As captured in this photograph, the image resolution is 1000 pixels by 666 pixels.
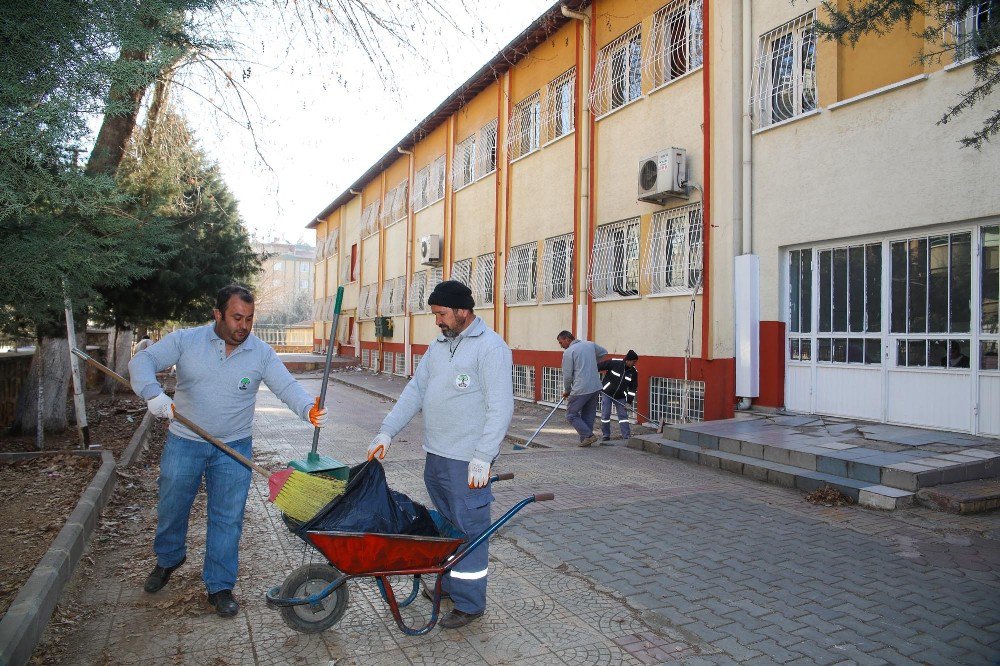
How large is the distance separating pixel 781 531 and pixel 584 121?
402 inches

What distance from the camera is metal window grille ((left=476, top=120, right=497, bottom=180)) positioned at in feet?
61.3

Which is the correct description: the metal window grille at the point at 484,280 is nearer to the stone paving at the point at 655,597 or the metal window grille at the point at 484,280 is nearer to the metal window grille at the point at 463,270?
the metal window grille at the point at 463,270

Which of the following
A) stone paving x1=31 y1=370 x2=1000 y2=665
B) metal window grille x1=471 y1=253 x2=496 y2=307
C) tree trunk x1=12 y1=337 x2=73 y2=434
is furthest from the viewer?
metal window grille x1=471 y1=253 x2=496 y2=307

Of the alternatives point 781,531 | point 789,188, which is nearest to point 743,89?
point 789,188

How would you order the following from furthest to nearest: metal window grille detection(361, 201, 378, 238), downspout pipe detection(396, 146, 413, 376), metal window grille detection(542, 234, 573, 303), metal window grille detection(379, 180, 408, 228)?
metal window grille detection(361, 201, 378, 238) → metal window grille detection(379, 180, 408, 228) → downspout pipe detection(396, 146, 413, 376) → metal window grille detection(542, 234, 573, 303)

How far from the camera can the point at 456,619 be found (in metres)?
3.90

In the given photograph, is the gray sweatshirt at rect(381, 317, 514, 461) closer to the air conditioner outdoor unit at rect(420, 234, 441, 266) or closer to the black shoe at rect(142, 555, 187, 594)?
the black shoe at rect(142, 555, 187, 594)

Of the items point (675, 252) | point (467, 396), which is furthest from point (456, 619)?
Answer: point (675, 252)

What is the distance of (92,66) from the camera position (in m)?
3.90

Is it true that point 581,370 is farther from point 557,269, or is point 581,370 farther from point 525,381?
point 525,381

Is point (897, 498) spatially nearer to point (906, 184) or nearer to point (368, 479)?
point (906, 184)

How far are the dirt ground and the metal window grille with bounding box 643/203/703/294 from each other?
27.6 feet

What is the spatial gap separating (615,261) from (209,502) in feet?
33.5

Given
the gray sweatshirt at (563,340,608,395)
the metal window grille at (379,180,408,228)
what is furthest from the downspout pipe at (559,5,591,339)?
the metal window grille at (379,180,408,228)
